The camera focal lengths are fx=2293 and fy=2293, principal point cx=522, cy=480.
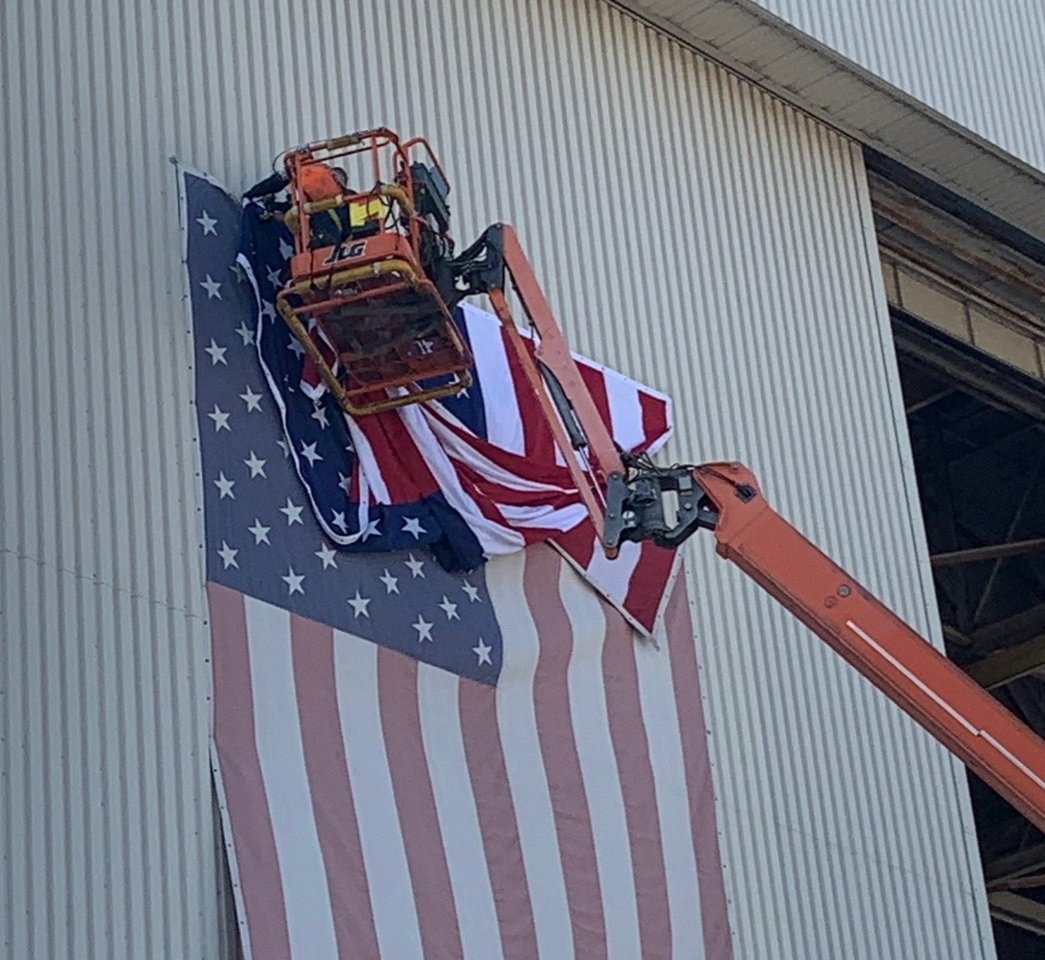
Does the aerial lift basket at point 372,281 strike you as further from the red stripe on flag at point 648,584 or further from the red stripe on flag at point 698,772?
the red stripe on flag at point 698,772

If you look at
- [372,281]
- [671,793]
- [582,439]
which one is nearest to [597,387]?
[582,439]

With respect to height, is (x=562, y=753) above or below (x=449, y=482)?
below

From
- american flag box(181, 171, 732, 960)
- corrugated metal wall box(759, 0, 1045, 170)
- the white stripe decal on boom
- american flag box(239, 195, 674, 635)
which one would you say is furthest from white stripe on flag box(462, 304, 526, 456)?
corrugated metal wall box(759, 0, 1045, 170)

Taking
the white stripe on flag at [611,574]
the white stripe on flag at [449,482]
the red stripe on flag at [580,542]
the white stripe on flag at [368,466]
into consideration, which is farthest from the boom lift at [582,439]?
the white stripe on flag at [611,574]

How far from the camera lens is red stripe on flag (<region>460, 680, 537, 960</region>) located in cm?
1712

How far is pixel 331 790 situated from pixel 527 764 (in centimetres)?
217

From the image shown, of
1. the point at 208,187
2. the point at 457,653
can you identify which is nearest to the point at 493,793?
the point at 457,653

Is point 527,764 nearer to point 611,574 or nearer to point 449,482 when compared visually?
point 611,574

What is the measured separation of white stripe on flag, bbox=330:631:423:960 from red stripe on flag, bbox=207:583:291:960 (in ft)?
2.73

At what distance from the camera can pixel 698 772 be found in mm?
19219

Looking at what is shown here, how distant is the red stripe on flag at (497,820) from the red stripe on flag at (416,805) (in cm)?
52

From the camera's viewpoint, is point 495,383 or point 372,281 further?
point 495,383

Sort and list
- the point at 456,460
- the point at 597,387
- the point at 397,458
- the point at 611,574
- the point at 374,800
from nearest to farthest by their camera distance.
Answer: the point at 374,800 < the point at 397,458 < the point at 456,460 < the point at 611,574 < the point at 597,387

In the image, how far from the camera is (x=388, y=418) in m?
17.7
